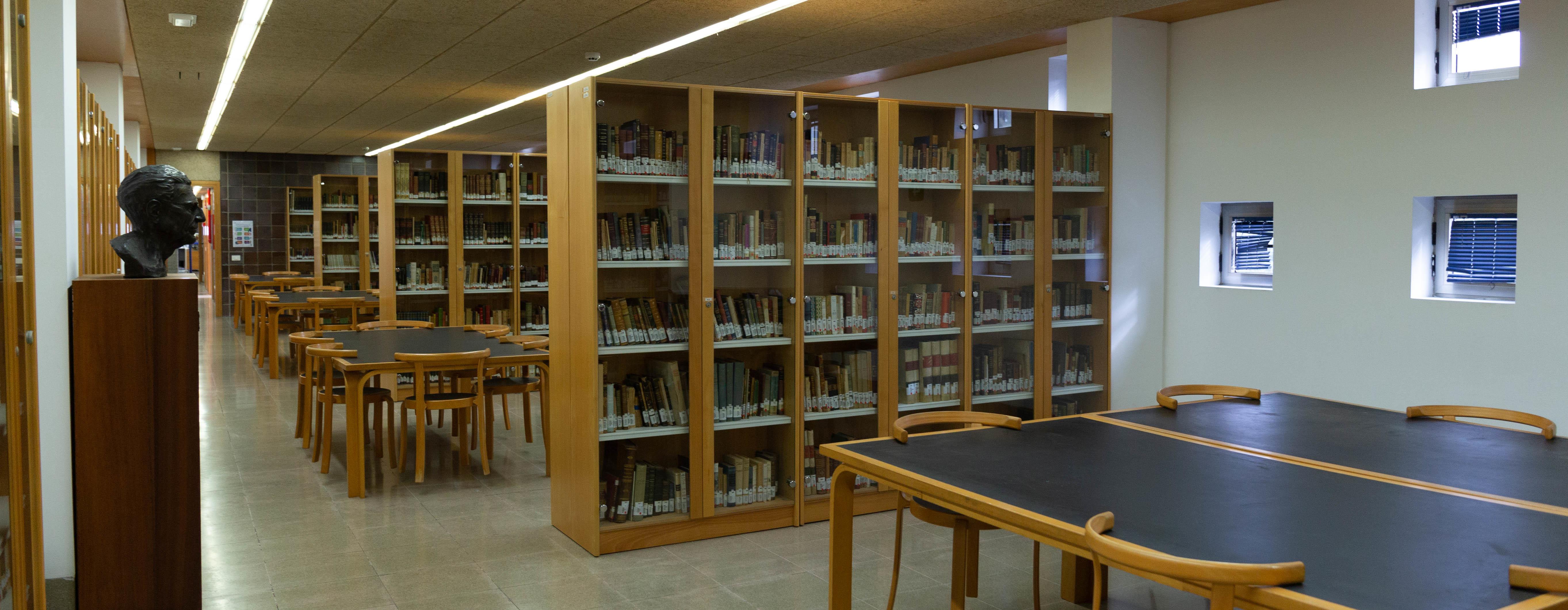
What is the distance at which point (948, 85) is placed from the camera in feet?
30.2

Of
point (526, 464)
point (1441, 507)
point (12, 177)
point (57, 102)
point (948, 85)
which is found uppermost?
point (948, 85)

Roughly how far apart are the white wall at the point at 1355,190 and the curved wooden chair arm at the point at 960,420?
312 centimetres

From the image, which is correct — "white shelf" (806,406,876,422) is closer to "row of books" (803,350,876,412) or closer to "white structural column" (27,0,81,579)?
"row of books" (803,350,876,412)

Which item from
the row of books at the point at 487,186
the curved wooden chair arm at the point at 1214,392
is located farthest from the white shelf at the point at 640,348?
the row of books at the point at 487,186

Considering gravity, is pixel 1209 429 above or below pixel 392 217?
below

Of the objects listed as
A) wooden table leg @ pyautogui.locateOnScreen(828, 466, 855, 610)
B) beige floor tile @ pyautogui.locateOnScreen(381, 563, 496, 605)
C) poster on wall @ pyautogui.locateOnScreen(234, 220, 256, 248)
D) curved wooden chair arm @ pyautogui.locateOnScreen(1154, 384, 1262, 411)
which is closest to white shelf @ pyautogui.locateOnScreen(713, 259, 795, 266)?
beige floor tile @ pyautogui.locateOnScreen(381, 563, 496, 605)

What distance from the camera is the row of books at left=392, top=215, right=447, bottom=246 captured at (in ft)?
29.6

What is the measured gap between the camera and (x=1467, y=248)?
5.44 meters

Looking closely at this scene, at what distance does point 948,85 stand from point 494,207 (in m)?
4.27

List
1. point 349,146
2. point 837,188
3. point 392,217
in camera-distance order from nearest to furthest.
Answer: point 837,188 → point 392,217 → point 349,146

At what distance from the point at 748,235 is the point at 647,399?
940 millimetres

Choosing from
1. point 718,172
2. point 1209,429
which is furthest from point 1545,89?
point 718,172

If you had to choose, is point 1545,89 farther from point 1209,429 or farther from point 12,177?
point 12,177

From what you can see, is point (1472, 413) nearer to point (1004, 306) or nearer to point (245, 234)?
point (1004, 306)
